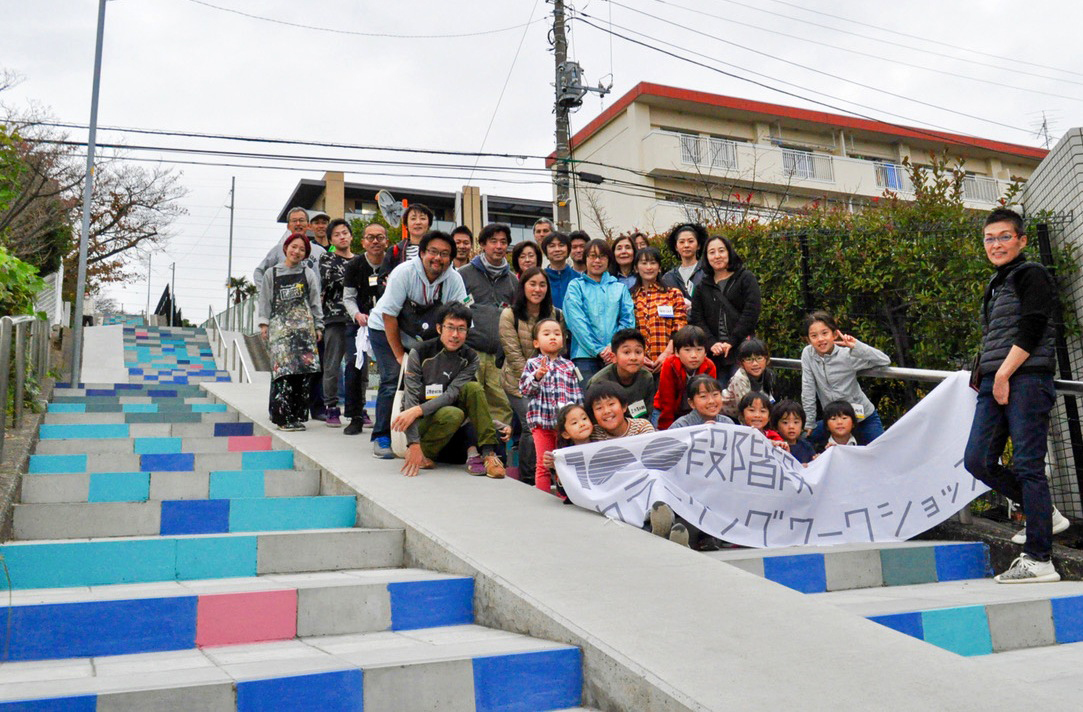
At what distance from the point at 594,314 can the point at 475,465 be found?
1473 mm

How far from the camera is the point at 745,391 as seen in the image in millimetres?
5703

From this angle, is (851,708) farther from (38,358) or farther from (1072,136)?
(38,358)

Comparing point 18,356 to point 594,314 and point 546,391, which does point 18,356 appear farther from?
point 594,314

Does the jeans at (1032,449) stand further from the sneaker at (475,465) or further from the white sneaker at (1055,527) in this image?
the sneaker at (475,465)

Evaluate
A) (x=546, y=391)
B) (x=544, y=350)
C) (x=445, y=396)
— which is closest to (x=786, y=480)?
(x=546, y=391)

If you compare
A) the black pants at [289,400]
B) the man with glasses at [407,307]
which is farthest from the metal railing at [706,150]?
the man with glasses at [407,307]

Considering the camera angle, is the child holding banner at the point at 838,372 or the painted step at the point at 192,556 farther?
the child holding banner at the point at 838,372

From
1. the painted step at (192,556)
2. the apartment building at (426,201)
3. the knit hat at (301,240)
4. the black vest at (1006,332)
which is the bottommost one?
the painted step at (192,556)

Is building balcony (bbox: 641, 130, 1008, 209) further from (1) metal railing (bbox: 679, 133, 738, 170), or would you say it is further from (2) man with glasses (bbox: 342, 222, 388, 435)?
(2) man with glasses (bbox: 342, 222, 388, 435)

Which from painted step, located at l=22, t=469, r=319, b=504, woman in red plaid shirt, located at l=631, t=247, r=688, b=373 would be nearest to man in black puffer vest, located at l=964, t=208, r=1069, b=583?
woman in red plaid shirt, located at l=631, t=247, r=688, b=373

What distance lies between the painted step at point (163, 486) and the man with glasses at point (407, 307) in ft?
2.22

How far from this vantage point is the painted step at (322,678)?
2236 millimetres

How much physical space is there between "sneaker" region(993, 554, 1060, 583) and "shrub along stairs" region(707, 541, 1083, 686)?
4cm

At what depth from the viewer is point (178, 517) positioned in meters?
4.30
